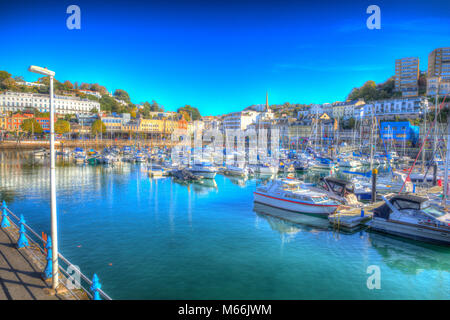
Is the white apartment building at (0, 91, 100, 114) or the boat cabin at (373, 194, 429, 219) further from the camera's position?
the white apartment building at (0, 91, 100, 114)

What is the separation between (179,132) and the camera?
12238cm

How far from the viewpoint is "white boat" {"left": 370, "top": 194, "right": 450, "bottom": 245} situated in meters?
16.2

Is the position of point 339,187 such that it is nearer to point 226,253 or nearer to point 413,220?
point 413,220

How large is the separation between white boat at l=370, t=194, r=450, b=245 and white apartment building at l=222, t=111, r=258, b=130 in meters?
112

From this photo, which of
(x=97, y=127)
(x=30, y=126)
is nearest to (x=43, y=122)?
(x=30, y=126)

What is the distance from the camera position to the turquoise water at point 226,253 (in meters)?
11.6

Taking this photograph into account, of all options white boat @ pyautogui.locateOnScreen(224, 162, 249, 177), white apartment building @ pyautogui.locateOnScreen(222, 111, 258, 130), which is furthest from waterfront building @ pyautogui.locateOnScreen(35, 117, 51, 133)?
white boat @ pyautogui.locateOnScreen(224, 162, 249, 177)

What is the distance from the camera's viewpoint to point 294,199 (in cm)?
2291

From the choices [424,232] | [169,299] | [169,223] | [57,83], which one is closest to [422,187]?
[424,232]

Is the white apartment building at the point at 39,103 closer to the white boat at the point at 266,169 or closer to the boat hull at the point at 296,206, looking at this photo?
the white boat at the point at 266,169

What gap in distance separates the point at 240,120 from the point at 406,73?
6810 centimetres

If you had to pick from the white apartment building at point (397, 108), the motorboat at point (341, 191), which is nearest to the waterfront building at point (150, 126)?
the white apartment building at point (397, 108)

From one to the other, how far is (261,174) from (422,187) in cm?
2185

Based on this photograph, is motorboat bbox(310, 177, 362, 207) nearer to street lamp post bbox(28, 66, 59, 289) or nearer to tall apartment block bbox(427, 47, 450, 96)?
street lamp post bbox(28, 66, 59, 289)
